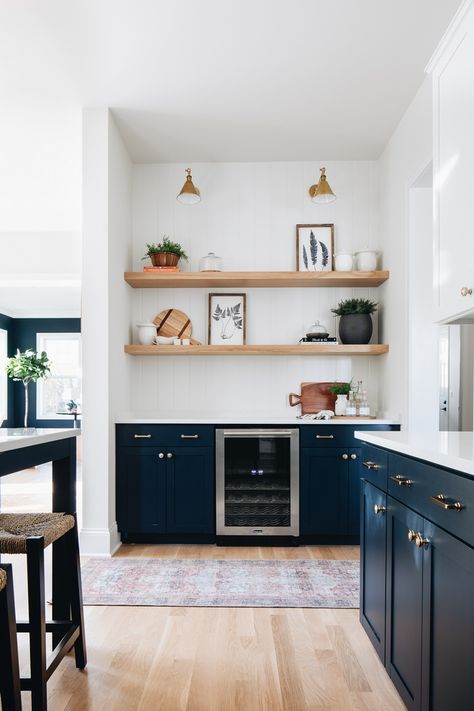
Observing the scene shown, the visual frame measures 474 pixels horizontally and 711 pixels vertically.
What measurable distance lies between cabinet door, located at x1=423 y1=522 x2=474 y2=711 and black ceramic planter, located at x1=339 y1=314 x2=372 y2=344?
Result: 2.51m

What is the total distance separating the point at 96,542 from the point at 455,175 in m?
2.87

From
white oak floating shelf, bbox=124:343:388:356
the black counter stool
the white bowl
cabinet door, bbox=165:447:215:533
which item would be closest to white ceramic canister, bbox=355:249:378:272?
white oak floating shelf, bbox=124:343:388:356

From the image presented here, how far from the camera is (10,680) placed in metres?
1.29

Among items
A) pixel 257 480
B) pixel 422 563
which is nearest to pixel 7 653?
pixel 422 563

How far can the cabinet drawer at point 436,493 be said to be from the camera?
46.5 inches

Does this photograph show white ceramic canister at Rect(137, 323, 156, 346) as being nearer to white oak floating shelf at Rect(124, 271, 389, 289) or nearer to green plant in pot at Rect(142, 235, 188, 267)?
white oak floating shelf at Rect(124, 271, 389, 289)

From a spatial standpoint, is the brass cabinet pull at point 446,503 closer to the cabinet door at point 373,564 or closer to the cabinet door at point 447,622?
the cabinet door at point 447,622

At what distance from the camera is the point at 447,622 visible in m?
1.27

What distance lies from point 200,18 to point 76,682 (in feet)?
9.67

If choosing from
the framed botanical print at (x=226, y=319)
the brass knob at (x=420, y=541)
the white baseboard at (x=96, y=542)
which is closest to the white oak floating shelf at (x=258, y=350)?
the framed botanical print at (x=226, y=319)

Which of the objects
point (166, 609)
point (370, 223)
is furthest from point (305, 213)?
point (166, 609)

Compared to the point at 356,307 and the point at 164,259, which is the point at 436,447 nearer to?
the point at 356,307

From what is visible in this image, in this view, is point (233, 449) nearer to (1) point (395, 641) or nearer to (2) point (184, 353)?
(2) point (184, 353)

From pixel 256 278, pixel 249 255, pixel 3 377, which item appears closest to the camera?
pixel 256 278
